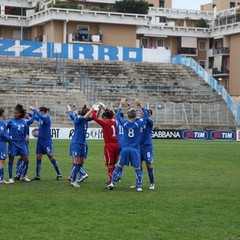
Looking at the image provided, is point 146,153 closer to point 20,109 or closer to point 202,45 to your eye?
point 20,109

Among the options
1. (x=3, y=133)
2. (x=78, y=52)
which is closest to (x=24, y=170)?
(x=3, y=133)

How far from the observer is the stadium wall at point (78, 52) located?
6344 centimetres

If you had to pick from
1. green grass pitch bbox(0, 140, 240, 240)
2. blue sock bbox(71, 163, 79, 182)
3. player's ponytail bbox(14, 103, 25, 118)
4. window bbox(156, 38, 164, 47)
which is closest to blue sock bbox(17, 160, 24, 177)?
green grass pitch bbox(0, 140, 240, 240)

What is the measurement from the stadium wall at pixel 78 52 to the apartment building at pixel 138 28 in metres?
6.50

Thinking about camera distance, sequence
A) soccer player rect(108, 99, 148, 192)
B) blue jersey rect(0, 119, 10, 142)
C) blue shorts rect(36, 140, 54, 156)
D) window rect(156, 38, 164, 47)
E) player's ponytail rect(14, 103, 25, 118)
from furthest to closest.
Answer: window rect(156, 38, 164, 47) → blue shorts rect(36, 140, 54, 156) → player's ponytail rect(14, 103, 25, 118) → blue jersey rect(0, 119, 10, 142) → soccer player rect(108, 99, 148, 192)

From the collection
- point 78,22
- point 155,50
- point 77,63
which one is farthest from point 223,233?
point 78,22

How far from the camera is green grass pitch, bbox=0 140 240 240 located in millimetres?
11648

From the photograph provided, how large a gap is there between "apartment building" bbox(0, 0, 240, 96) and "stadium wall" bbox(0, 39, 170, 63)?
21.3 ft

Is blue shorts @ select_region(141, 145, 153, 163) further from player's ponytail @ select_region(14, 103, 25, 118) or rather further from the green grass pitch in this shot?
player's ponytail @ select_region(14, 103, 25, 118)

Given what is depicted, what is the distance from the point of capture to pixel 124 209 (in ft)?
46.3

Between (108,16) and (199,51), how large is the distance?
53.3 feet

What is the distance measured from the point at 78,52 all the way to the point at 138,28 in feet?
50.4

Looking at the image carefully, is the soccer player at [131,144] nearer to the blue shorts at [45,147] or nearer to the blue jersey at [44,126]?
the blue jersey at [44,126]

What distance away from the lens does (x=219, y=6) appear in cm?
9875
